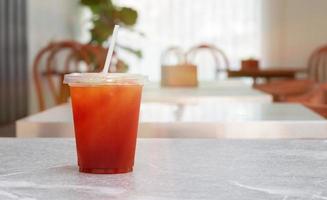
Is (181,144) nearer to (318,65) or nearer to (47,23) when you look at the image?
(47,23)

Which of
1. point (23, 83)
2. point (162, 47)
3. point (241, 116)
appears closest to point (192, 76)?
point (241, 116)

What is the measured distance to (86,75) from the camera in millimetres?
815

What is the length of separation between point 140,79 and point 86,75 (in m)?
0.06

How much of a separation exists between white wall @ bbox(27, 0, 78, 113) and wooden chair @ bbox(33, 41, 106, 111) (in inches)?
4.3

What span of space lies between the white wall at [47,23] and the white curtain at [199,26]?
648 mm

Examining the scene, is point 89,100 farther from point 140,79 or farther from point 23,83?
point 23,83

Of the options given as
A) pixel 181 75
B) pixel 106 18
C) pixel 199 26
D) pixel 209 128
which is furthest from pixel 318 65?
pixel 209 128

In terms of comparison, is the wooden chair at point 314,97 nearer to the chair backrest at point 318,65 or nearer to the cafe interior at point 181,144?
the cafe interior at point 181,144

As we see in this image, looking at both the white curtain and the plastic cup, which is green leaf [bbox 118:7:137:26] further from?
the plastic cup

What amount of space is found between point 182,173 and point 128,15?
5.80 metres

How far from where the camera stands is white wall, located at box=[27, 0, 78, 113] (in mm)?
5672

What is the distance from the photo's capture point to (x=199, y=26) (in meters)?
7.47

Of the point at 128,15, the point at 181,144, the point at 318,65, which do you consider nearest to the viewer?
the point at 181,144

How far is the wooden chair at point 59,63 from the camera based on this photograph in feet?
13.0
